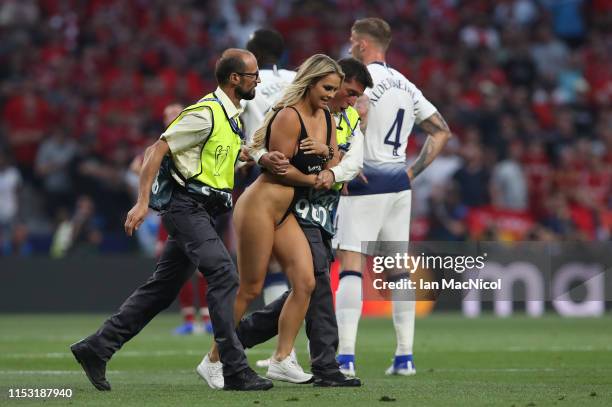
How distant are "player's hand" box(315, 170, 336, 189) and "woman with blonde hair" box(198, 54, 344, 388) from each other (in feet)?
0.12

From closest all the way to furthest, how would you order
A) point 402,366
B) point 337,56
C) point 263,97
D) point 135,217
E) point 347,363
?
point 135,217, point 347,363, point 402,366, point 263,97, point 337,56

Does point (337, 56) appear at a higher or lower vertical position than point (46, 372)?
higher

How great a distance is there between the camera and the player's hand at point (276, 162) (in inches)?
338

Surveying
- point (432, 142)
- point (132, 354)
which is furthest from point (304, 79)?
point (132, 354)

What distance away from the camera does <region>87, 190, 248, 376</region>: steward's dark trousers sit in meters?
8.41

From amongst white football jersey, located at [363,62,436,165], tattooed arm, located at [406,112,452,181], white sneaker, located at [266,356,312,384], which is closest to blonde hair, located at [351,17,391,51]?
white football jersey, located at [363,62,436,165]

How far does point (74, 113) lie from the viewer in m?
21.4

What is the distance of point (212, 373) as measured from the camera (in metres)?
8.80

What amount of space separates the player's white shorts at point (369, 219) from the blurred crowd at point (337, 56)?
931cm

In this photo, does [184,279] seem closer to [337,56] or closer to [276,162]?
[276,162]

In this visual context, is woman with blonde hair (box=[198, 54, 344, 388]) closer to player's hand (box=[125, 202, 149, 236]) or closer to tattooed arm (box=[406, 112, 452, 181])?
player's hand (box=[125, 202, 149, 236])

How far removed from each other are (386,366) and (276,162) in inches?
120

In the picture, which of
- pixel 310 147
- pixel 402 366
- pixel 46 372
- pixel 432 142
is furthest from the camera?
pixel 432 142

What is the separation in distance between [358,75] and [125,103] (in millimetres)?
12405
